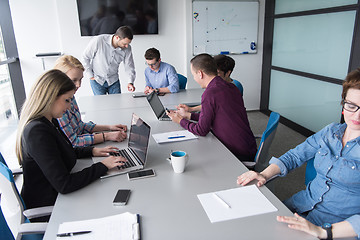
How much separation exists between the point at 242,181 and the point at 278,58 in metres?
4.03

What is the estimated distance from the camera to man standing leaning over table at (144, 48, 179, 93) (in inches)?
140

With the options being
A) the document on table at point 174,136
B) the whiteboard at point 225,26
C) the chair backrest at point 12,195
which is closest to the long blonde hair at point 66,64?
the document on table at point 174,136

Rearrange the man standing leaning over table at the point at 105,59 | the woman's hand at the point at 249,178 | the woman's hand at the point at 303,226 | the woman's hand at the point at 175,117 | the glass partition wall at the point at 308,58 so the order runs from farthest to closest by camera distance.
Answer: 1. the man standing leaning over table at the point at 105,59
2. the glass partition wall at the point at 308,58
3. the woman's hand at the point at 175,117
4. the woman's hand at the point at 249,178
5. the woman's hand at the point at 303,226

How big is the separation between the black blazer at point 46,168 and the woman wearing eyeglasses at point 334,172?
31.0 inches

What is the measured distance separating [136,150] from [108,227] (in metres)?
0.68

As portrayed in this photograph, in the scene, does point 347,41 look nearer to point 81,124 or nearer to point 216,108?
point 216,108

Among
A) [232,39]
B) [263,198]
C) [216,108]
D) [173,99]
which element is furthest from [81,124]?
[232,39]

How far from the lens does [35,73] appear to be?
4.84 m

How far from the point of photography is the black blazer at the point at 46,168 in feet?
4.44

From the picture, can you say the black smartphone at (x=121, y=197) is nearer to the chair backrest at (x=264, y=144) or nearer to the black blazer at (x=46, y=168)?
the black blazer at (x=46, y=168)

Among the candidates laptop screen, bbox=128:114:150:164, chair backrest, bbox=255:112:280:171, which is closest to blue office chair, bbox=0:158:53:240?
Result: laptop screen, bbox=128:114:150:164

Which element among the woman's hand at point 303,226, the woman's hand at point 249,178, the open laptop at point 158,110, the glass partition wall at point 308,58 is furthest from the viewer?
the glass partition wall at point 308,58

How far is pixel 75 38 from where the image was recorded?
4695 millimetres

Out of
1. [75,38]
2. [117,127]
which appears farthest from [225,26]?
[117,127]
